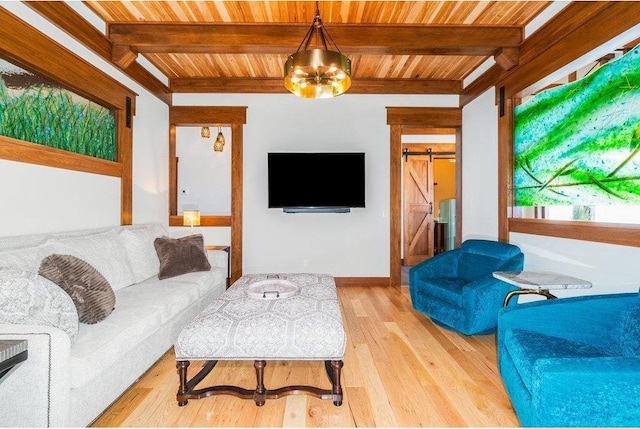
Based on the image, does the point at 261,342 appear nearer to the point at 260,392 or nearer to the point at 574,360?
the point at 260,392

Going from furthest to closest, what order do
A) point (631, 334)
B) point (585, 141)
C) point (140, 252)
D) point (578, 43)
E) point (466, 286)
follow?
point (140, 252) < point (466, 286) < point (578, 43) < point (585, 141) < point (631, 334)

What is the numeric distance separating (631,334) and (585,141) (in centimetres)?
164

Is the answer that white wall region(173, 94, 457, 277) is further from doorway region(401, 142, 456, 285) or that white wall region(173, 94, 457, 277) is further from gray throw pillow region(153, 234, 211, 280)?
doorway region(401, 142, 456, 285)

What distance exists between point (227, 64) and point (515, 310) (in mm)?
4187

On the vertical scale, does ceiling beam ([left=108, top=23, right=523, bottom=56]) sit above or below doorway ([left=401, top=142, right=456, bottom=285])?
above

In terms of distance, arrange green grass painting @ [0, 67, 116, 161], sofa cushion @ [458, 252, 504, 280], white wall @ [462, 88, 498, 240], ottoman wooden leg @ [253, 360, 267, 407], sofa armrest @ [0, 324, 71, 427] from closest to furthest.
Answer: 1. sofa armrest @ [0, 324, 71, 427]
2. ottoman wooden leg @ [253, 360, 267, 407]
3. green grass painting @ [0, 67, 116, 161]
4. sofa cushion @ [458, 252, 504, 280]
5. white wall @ [462, 88, 498, 240]

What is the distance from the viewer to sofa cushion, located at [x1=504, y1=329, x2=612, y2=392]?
164 cm

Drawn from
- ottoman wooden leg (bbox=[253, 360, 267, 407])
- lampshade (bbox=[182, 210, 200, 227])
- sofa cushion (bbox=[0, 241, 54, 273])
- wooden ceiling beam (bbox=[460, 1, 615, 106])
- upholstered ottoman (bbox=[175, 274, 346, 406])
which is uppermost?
wooden ceiling beam (bbox=[460, 1, 615, 106])

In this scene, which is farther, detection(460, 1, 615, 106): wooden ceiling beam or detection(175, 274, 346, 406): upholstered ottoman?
detection(460, 1, 615, 106): wooden ceiling beam

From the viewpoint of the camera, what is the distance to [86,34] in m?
3.20

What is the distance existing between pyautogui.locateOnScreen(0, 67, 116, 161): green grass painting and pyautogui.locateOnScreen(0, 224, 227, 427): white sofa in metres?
0.78

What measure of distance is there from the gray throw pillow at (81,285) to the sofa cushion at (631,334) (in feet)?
9.44

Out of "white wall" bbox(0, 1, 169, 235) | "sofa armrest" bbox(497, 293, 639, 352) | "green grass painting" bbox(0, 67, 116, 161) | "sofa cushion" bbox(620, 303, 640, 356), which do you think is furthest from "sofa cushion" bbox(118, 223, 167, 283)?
"sofa cushion" bbox(620, 303, 640, 356)

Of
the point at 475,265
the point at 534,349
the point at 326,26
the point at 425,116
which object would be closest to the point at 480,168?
the point at 425,116
